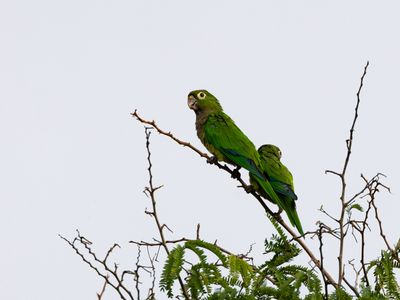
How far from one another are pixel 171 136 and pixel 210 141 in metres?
2.59

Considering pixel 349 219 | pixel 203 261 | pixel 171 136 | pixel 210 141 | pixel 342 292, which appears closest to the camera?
pixel 342 292

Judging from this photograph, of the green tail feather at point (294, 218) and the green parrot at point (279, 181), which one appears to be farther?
the green parrot at point (279, 181)

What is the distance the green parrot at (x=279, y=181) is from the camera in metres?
6.60

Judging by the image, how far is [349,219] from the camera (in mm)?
3947

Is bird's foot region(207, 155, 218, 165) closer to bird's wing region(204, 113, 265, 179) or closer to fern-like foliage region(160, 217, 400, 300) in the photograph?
bird's wing region(204, 113, 265, 179)

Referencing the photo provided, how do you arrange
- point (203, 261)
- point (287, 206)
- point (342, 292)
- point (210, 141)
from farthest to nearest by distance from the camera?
1. point (210, 141)
2. point (287, 206)
3. point (203, 261)
4. point (342, 292)

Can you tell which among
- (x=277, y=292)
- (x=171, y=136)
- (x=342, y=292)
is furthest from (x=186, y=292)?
(x=171, y=136)

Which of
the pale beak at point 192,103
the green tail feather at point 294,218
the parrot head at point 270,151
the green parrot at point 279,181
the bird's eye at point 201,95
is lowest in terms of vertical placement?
the green tail feather at point 294,218

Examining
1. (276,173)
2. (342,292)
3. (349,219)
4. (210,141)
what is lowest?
(342,292)

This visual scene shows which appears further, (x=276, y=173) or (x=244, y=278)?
(x=276, y=173)

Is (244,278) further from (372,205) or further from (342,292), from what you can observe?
(372,205)

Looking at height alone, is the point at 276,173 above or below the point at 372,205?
above

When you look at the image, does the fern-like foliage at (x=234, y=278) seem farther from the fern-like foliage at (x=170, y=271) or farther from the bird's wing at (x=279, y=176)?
the bird's wing at (x=279, y=176)

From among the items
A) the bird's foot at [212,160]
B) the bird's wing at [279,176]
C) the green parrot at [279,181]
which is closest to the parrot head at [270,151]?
the green parrot at [279,181]
